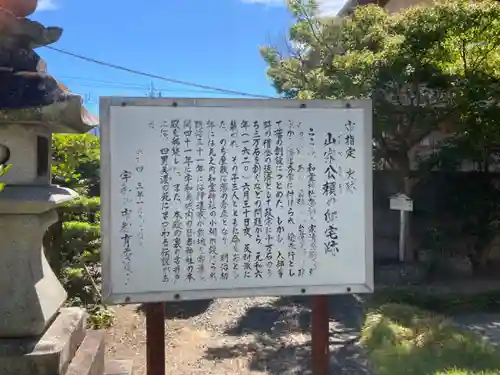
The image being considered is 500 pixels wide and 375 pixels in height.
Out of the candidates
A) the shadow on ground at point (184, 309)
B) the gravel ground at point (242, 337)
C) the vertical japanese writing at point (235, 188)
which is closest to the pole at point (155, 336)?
the vertical japanese writing at point (235, 188)

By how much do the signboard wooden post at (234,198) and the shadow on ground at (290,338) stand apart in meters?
2.65

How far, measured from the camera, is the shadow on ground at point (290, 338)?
5.29 meters

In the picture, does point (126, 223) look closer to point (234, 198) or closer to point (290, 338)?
point (234, 198)

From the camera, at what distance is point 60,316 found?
3.81 m

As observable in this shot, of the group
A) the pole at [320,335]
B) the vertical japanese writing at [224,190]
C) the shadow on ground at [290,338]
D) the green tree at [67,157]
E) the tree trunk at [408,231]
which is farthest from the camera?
the tree trunk at [408,231]

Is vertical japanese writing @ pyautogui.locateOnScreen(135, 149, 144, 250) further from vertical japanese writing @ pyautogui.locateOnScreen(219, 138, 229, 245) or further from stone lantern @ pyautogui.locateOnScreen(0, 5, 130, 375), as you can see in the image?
stone lantern @ pyautogui.locateOnScreen(0, 5, 130, 375)

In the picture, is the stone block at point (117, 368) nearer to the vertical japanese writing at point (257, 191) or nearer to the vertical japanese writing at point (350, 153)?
the vertical japanese writing at point (257, 191)

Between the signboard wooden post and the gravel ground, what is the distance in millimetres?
2645

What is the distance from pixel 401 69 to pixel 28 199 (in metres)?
6.12

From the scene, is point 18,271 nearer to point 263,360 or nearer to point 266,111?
point 266,111

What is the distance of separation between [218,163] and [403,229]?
22.1ft

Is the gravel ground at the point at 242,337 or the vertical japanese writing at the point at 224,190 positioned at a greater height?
the vertical japanese writing at the point at 224,190

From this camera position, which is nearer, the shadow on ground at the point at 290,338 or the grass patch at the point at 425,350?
the grass patch at the point at 425,350

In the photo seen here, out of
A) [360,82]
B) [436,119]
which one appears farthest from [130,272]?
[436,119]
